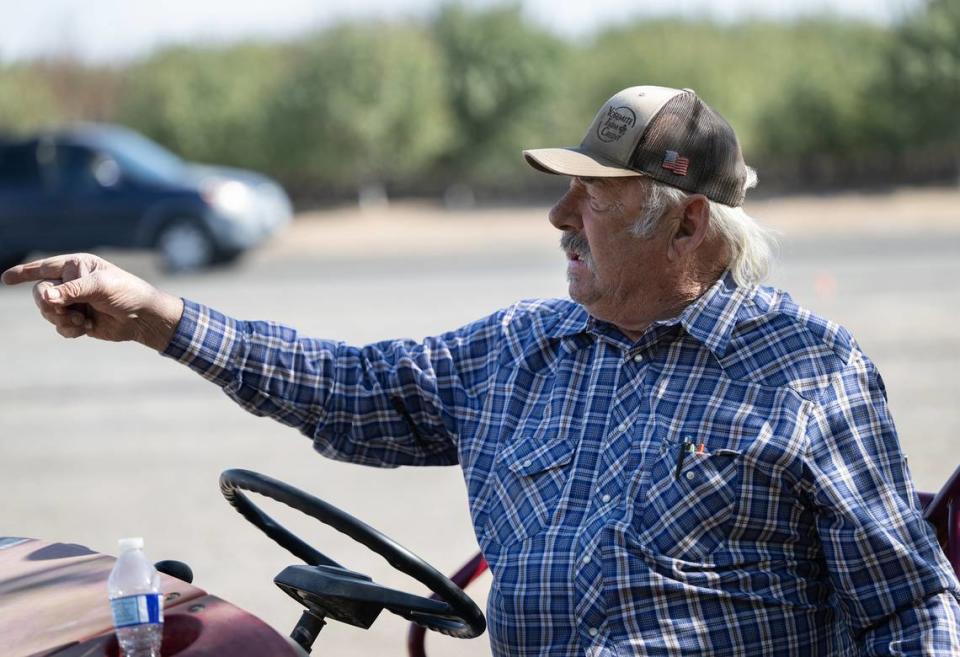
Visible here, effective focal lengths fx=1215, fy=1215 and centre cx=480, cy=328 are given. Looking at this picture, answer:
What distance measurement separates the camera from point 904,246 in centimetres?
1619

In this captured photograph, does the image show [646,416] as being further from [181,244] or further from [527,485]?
[181,244]

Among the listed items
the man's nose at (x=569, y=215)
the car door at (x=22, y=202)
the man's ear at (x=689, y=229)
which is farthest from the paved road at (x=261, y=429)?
the car door at (x=22, y=202)

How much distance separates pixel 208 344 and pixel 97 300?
0.25 m

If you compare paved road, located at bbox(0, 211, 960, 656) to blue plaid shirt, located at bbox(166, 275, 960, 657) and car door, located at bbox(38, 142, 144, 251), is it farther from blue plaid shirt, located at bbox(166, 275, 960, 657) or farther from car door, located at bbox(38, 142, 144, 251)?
car door, located at bbox(38, 142, 144, 251)

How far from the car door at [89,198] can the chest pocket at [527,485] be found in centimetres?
1370

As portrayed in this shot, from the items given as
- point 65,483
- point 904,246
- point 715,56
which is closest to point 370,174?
point 715,56

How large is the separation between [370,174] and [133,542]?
96.3 feet

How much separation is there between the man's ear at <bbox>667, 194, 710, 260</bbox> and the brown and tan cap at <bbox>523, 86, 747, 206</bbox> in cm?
3

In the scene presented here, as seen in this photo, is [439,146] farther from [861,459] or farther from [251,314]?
[861,459]

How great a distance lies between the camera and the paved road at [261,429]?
4.96 metres

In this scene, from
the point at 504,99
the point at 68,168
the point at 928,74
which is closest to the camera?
the point at 68,168

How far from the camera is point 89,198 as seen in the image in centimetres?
1526

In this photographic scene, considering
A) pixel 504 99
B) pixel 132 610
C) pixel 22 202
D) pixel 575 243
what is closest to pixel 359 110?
pixel 504 99

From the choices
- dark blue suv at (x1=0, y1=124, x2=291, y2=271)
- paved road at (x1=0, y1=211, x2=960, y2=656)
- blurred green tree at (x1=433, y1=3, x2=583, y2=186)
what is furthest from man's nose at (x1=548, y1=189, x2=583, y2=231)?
blurred green tree at (x1=433, y1=3, x2=583, y2=186)
